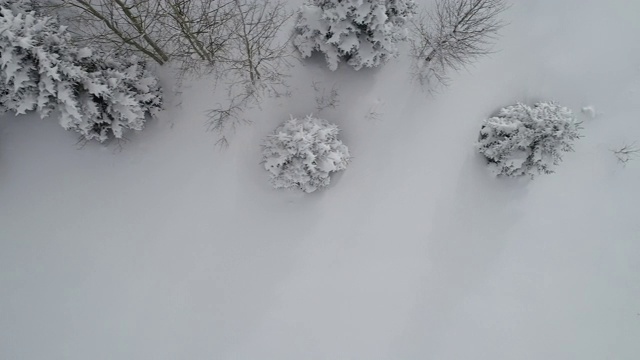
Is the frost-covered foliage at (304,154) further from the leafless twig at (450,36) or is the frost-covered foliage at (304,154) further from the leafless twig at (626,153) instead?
the leafless twig at (626,153)

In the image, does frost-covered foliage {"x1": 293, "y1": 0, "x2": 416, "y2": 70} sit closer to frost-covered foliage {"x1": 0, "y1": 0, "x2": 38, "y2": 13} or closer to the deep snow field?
the deep snow field

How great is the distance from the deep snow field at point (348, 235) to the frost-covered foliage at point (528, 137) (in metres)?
0.99

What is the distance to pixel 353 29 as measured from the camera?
12312mm

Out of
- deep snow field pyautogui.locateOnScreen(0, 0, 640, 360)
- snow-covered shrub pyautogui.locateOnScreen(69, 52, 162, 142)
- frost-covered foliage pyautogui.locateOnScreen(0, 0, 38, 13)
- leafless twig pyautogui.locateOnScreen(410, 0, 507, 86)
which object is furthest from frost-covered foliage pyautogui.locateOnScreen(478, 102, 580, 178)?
frost-covered foliage pyautogui.locateOnScreen(0, 0, 38, 13)

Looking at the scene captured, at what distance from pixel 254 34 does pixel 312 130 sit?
3.80m

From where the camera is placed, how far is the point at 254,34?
14.1 metres

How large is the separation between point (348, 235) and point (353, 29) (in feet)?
21.4

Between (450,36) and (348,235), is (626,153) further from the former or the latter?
A: (348,235)

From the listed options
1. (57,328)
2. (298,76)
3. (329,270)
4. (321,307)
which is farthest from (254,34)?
(57,328)

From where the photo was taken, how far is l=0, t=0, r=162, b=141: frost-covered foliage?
1096 cm

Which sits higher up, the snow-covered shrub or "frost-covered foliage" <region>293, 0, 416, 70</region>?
"frost-covered foliage" <region>293, 0, 416, 70</region>

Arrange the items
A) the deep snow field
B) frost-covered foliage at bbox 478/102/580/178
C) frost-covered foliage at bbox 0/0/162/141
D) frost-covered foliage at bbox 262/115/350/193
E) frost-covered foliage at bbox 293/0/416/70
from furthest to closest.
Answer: the deep snow field < frost-covered foliage at bbox 262/115/350/193 < frost-covered foliage at bbox 478/102/580/178 < frost-covered foliage at bbox 293/0/416/70 < frost-covered foliage at bbox 0/0/162/141

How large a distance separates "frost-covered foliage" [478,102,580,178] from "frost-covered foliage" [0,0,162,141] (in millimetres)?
10763

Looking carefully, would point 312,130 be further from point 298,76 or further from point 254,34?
point 254,34
